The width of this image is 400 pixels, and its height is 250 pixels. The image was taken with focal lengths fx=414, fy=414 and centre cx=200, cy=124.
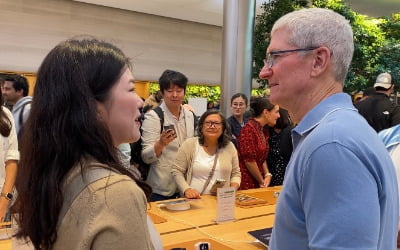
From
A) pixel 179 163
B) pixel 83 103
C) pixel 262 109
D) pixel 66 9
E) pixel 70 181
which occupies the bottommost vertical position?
pixel 179 163

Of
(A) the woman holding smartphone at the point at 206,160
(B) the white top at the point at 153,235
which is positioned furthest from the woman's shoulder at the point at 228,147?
(B) the white top at the point at 153,235

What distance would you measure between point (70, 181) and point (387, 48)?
8.13 m

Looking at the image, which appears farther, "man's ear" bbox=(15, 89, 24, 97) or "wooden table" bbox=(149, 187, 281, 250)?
"man's ear" bbox=(15, 89, 24, 97)

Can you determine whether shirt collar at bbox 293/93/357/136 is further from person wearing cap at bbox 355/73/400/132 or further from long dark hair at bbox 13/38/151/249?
person wearing cap at bbox 355/73/400/132

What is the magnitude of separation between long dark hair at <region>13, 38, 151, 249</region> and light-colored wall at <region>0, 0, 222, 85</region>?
18.0ft

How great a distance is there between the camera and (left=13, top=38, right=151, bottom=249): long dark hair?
80 centimetres

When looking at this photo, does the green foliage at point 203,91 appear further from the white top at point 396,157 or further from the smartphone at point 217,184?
the white top at point 396,157

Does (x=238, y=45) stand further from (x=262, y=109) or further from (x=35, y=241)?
(x=35, y=241)

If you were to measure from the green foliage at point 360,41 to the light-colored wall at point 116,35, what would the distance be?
211 centimetres

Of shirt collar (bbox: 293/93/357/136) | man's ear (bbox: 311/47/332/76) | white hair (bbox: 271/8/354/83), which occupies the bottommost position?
shirt collar (bbox: 293/93/357/136)

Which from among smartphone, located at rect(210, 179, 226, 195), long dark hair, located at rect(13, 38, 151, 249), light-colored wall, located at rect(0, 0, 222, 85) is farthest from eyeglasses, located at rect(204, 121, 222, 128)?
light-colored wall, located at rect(0, 0, 222, 85)

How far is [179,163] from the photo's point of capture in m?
2.91

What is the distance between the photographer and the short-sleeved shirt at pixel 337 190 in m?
0.77

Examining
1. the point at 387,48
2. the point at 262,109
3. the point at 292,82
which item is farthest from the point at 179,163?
the point at 387,48
